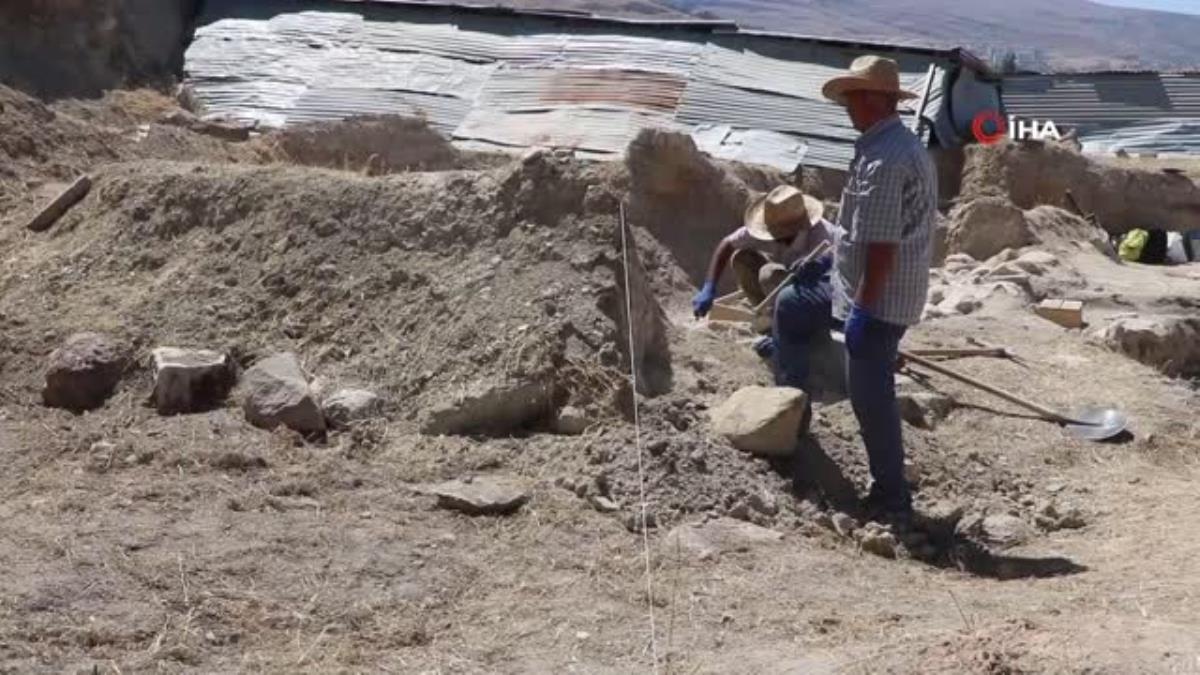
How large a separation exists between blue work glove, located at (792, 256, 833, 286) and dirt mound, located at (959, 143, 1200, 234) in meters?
8.70

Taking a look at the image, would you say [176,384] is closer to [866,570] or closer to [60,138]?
[866,570]

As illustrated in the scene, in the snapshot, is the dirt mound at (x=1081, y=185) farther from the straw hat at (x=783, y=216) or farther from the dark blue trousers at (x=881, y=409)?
the dark blue trousers at (x=881, y=409)

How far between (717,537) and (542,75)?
11356 millimetres

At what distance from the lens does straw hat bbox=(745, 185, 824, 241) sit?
7.10m

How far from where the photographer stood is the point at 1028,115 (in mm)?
22391

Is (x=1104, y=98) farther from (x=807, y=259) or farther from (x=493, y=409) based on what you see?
(x=493, y=409)

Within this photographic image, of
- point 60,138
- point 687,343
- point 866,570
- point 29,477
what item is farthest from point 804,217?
point 60,138

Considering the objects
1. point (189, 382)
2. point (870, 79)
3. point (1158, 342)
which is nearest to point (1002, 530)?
point (870, 79)

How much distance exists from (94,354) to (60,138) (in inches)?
170

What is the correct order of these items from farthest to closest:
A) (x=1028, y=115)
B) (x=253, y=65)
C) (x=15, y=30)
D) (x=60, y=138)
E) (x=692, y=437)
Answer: (x=1028, y=115)
(x=253, y=65)
(x=15, y=30)
(x=60, y=138)
(x=692, y=437)

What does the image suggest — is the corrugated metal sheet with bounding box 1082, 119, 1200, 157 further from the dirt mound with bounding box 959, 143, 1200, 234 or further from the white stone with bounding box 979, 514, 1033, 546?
the white stone with bounding box 979, 514, 1033, 546

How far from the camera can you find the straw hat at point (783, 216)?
7098 millimetres

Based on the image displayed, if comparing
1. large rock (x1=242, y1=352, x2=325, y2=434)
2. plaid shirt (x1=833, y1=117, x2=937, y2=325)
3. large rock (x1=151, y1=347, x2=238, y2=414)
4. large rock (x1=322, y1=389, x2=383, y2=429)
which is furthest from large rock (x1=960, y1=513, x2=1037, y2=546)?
large rock (x1=151, y1=347, x2=238, y2=414)

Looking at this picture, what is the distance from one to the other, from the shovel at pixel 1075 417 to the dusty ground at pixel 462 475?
10cm
